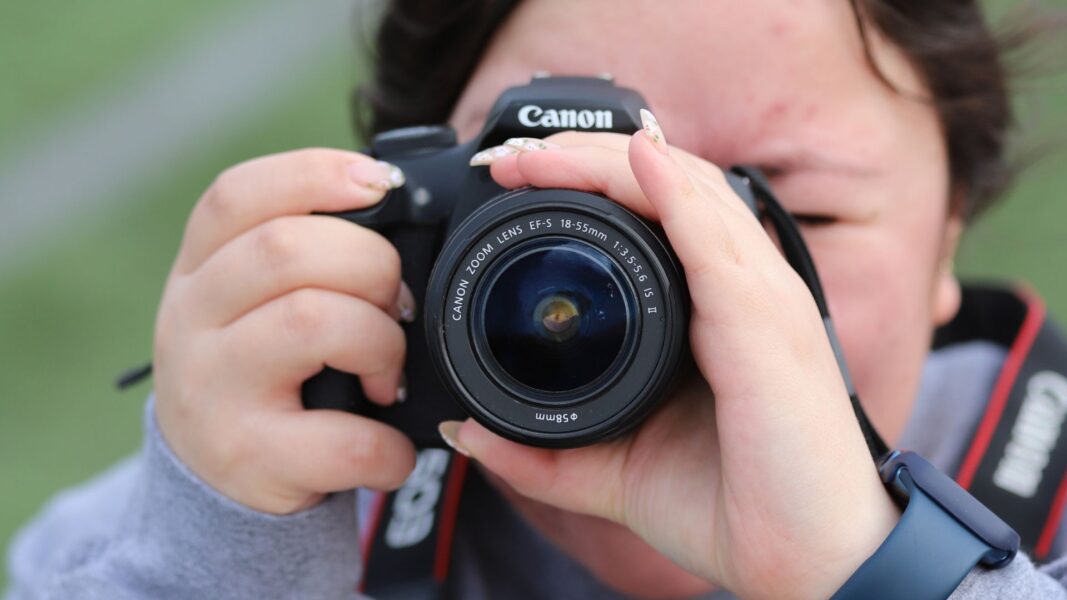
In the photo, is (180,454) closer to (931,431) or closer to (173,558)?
(173,558)

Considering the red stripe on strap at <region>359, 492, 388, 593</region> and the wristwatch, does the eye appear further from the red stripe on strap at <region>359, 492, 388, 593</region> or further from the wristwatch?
the red stripe on strap at <region>359, 492, 388, 593</region>

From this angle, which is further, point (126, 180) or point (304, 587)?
point (126, 180)

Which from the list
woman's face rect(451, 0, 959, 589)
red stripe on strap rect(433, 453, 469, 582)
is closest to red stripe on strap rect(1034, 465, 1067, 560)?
woman's face rect(451, 0, 959, 589)

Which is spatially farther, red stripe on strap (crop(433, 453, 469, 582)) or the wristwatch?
red stripe on strap (crop(433, 453, 469, 582))

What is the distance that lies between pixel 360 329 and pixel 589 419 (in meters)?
0.16

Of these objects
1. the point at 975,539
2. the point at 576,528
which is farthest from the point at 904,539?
the point at 576,528

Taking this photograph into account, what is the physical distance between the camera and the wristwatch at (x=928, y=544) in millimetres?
632

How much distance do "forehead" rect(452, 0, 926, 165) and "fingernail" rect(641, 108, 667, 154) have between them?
125 mm

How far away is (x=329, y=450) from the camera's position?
750 mm

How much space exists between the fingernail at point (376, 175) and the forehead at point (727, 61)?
0.14 metres

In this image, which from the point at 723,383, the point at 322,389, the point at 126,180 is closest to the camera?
the point at 723,383

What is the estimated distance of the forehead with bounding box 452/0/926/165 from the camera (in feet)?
2.61

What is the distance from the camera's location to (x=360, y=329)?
733 millimetres

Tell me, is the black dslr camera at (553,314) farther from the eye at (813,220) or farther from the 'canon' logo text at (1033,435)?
the 'canon' logo text at (1033,435)
